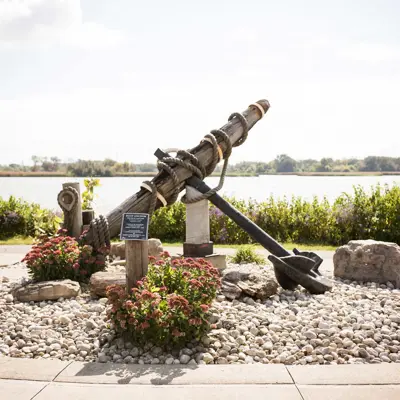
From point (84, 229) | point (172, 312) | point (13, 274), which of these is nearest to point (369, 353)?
point (172, 312)

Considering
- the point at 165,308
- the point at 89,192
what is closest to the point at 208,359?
the point at 165,308

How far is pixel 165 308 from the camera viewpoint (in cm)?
382

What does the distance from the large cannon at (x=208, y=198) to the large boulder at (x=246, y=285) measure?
246mm

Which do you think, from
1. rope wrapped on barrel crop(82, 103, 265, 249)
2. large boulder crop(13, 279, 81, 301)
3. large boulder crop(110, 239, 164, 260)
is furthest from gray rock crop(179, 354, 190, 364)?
large boulder crop(110, 239, 164, 260)

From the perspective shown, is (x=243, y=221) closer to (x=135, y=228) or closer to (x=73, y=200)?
(x=135, y=228)

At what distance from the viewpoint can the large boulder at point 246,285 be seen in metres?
5.00

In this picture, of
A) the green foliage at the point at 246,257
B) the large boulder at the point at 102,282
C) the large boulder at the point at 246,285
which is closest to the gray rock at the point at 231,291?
the large boulder at the point at 246,285

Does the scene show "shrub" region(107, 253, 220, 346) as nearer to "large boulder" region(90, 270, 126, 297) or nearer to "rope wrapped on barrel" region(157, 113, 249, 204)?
"large boulder" region(90, 270, 126, 297)

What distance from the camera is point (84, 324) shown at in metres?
4.38

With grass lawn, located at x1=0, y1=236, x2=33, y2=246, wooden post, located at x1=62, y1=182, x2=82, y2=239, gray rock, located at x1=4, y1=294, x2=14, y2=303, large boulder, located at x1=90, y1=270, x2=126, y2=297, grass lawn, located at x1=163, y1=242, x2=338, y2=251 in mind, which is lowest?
grass lawn, located at x1=0, y1=236, x2=33, y2=246

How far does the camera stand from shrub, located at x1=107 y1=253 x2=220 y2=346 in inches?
146

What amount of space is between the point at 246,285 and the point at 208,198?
1.21 meters

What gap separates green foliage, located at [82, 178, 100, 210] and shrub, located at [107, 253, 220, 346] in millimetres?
3596

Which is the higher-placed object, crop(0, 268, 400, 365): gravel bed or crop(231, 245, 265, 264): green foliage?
crop(231, 245, 265, 264): green foliage
